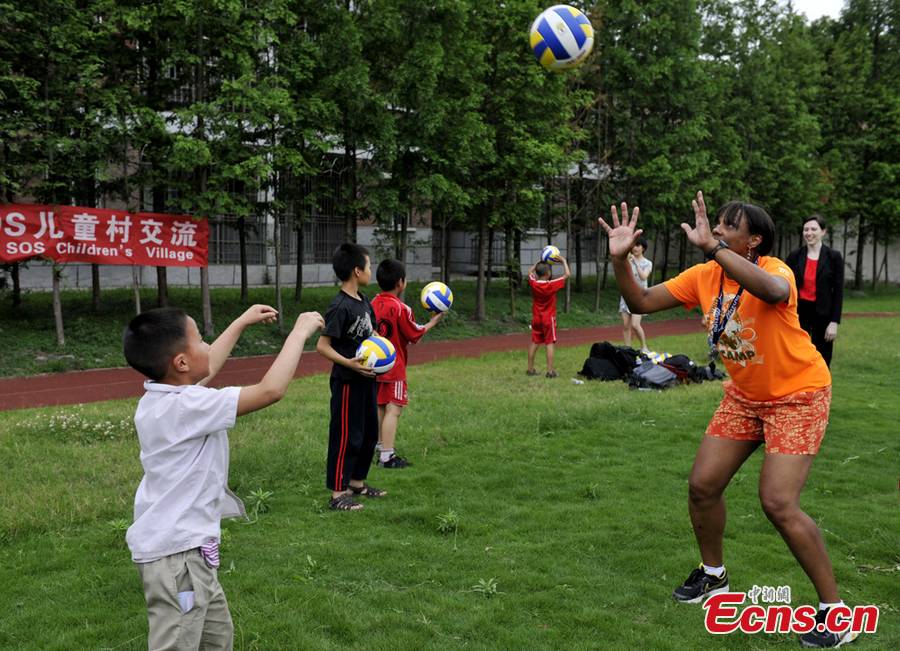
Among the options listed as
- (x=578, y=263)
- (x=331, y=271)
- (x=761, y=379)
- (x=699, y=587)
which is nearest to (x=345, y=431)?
(x=699, y=587)

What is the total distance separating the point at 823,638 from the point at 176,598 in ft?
10.4

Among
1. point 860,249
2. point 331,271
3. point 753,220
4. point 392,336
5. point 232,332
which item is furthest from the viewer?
point 860,249

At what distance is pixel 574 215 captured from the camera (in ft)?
85.9

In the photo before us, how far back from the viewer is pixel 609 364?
42.1 feet

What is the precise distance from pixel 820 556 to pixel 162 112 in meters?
16.0

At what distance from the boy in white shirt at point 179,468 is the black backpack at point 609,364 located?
9930 mm

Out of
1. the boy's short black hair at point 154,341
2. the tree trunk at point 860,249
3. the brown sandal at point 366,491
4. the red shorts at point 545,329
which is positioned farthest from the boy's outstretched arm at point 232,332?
the tree trunk at point 860,249

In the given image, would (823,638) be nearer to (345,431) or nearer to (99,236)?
(345,431)

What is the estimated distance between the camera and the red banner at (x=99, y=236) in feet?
47.0

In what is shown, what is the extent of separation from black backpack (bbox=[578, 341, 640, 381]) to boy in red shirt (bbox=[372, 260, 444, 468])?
567 centimetres

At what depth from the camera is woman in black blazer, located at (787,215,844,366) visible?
8750 mm

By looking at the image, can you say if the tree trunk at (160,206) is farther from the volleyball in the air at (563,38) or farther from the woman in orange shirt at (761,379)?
the woman in orange shirt at (761,379)

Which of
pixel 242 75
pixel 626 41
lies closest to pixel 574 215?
pixel 626 41

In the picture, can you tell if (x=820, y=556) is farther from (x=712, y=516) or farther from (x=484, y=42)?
(x=484, y=42)
